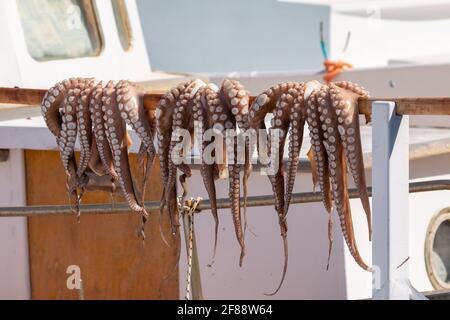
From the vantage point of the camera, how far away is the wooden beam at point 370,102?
7.49 ft

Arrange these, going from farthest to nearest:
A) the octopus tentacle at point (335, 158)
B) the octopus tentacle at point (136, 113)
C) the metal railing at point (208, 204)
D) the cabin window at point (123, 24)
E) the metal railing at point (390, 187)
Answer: the cabin window at point (123, 24) → the metal railing at point (208, 204) → the octopus tentacle at point (136, 113) → the octopus tentacle at point (335, 158) → the metal railing at point (390, 187)

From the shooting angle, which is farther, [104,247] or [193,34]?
[193,34]

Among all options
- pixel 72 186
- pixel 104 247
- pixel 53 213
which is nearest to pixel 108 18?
pixel 104 247

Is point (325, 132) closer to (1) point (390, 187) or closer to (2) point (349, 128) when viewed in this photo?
(2) point (349, 128)

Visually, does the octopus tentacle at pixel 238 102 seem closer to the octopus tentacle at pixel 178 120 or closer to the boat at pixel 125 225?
the octopus tentacle at pixel 178 120

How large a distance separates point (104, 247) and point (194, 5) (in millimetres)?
10246

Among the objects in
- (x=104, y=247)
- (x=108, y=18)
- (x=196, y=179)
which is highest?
(x=108, y=18)

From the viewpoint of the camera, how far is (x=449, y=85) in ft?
22.4

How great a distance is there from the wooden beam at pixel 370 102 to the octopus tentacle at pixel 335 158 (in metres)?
0.09

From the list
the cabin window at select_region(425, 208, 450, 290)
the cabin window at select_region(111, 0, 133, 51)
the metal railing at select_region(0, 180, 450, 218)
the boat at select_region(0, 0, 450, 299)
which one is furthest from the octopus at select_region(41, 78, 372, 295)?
the cabin window at select_region(111, 0, 133, 51)

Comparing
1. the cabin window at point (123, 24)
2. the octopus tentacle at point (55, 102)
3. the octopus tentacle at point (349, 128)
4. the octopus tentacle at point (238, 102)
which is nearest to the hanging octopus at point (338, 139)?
the octopus tentacle at point (349, 128)

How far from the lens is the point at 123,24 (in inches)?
225

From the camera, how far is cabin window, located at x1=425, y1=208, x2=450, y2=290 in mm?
4312

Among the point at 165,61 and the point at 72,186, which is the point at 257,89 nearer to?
the point at 72,186
